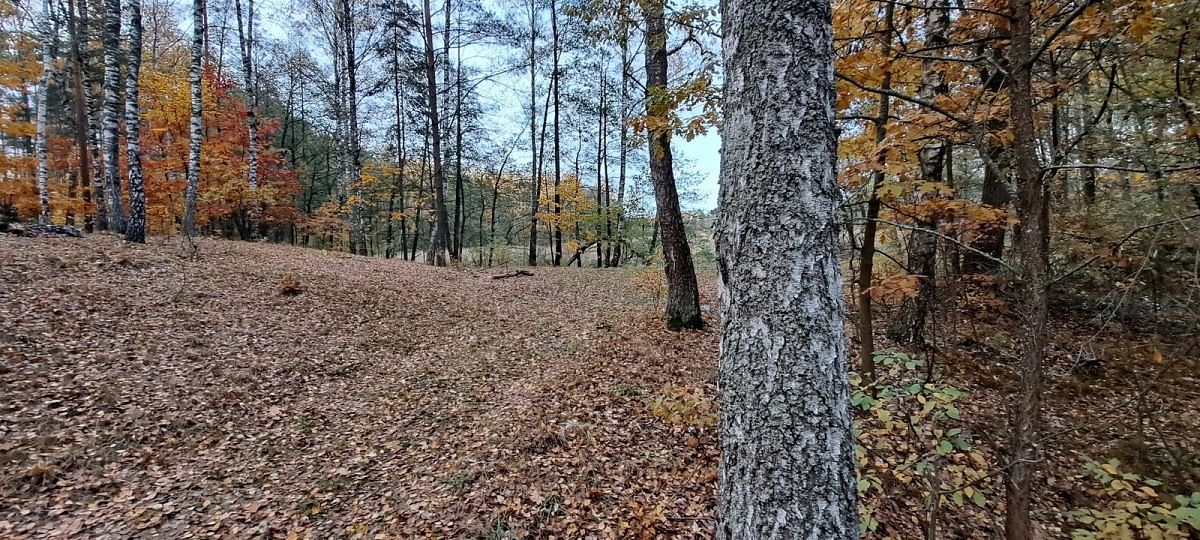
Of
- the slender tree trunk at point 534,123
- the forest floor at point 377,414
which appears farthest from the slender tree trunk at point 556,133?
the forest floor at point 377,414

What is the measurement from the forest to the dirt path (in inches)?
1.4

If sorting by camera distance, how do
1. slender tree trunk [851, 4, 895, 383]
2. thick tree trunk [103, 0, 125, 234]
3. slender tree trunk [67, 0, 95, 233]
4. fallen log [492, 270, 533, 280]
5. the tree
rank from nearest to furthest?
the tree, slender tree trunk [851, 4, 895, 383], thick tree trunk [103, 0, 125, 234], slender tree trunk [67, 0, 95, 233], fallen log [492, 270, 533, 280]

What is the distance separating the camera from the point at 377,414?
16.5 feet

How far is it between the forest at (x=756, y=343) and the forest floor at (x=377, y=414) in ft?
0.12

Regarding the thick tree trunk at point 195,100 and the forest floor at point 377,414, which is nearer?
the forest floor at point 377,414

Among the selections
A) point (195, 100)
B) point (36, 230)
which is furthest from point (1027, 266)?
point (36, 230)

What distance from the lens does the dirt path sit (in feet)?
11.1

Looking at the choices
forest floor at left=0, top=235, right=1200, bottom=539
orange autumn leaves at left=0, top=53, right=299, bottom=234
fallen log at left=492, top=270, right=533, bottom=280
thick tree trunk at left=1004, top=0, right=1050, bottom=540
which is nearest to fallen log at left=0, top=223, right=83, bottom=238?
forest floor at left=0, top=235, right=1200, bottom=539

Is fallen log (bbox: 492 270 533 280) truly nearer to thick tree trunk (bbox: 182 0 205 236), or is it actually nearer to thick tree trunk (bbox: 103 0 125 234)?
thick tree trunk (bbox: 182 0 205 236)

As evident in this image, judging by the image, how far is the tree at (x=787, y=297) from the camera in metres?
1.59

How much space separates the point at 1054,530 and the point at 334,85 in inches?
909

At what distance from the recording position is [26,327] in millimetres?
5055

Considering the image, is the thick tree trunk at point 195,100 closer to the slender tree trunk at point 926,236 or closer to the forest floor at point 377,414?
the forest floor at point 377,414

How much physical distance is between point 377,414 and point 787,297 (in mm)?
4940
